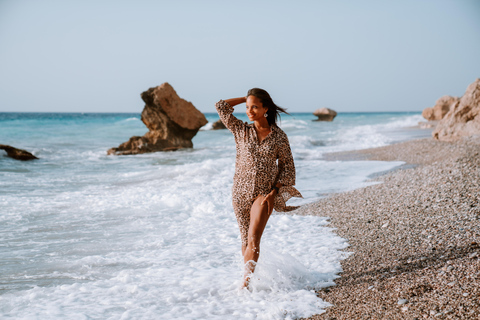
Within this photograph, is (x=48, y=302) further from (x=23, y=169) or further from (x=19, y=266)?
(x=23, y=169)

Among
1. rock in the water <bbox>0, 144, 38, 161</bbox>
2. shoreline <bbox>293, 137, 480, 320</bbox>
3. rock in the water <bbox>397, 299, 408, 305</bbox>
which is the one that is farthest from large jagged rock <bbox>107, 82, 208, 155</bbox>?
rock in the water <bbox>397, 299, 408, 305</bbox>

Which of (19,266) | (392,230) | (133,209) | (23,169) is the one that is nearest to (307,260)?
(392,230)

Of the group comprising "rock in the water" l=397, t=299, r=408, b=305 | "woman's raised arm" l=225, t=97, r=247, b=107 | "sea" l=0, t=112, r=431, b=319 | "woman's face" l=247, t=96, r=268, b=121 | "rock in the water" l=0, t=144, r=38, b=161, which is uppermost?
"woman's raised arm" l=225, t=97, r=247, b=107

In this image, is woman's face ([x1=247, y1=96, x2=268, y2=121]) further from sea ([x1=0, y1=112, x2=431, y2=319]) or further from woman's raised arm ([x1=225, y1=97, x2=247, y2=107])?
sea ([x1=0, y1=112, x2=431, y2=319])

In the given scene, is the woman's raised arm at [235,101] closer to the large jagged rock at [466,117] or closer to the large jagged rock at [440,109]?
the large jagged rock at [466,117]

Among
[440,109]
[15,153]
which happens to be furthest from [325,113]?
[15,153]

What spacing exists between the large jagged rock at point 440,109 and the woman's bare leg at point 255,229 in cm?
4072

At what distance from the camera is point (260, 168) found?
387cm

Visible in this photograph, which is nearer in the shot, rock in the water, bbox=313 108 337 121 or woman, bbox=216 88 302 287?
woman, bbox=216 88 302 287

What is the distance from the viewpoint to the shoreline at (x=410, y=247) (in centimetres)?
332

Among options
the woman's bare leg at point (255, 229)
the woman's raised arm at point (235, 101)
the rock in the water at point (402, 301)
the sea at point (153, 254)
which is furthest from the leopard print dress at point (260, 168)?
the rock in the water at point (402, 301)

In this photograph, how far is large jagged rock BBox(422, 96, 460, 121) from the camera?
1571 inches

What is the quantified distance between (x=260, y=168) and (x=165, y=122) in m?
18.3

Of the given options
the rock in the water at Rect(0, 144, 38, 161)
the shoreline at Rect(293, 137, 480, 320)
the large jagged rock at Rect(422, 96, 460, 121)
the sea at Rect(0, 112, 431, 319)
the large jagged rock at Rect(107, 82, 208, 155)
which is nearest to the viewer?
the shoreline at Rect(293, 137, 480, 320)
